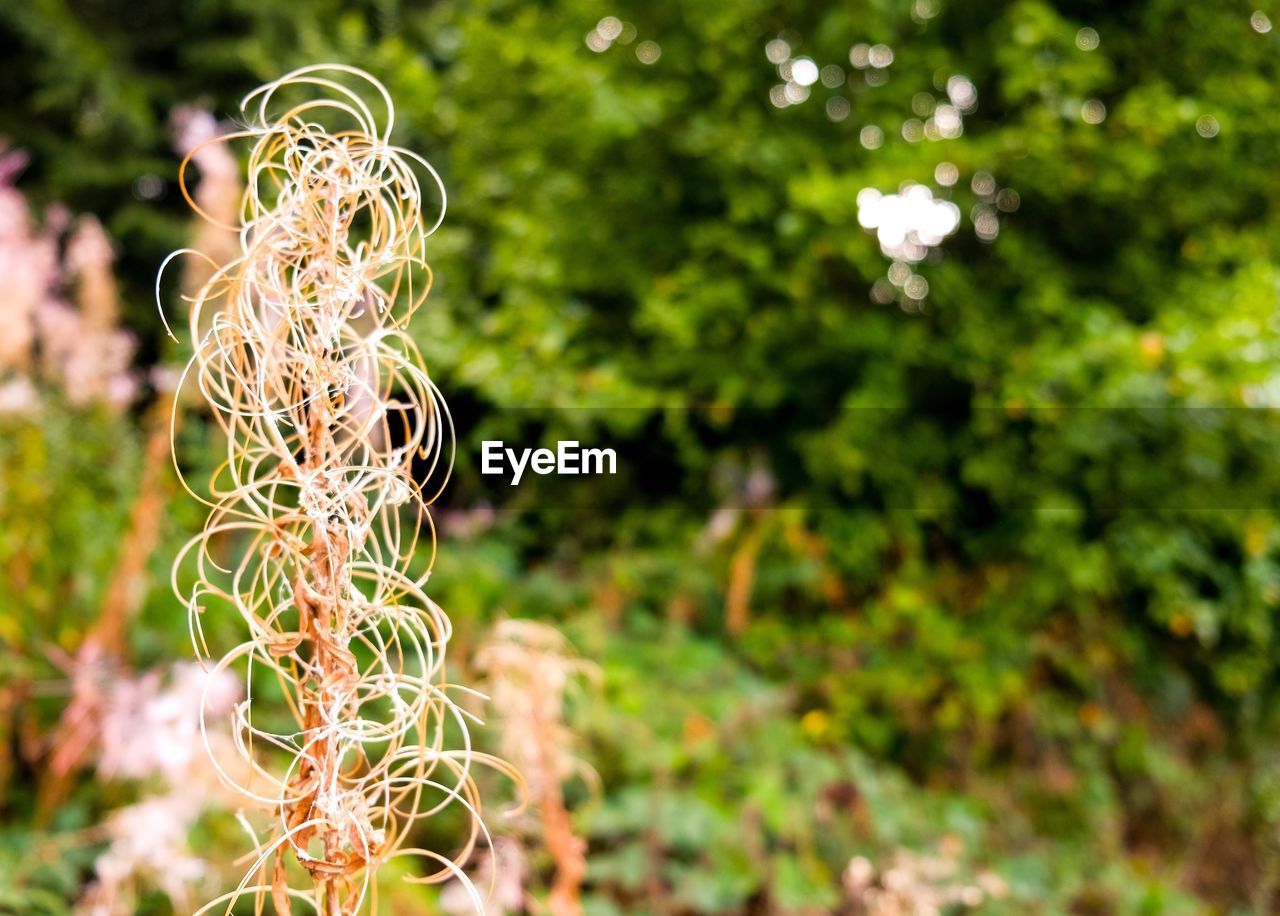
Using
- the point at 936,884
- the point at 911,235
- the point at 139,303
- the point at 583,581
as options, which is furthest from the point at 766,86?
the point at 139,303

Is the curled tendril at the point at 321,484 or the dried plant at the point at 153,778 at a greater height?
the curled tendril at the point at 321,484

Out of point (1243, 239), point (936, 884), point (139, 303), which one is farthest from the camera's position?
point (139, 303)

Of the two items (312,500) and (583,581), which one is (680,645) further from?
(312,500)

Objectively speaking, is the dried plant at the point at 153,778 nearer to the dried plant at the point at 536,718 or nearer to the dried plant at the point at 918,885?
the dried plant at the point at 536,718

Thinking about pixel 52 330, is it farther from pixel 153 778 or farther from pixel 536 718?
pixel 536 718

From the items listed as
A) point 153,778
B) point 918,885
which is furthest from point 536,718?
point 918,885

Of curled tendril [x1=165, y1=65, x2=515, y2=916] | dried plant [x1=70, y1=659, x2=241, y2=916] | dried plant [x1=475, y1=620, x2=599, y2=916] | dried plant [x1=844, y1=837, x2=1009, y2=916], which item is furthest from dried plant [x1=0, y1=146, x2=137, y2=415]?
dried plant [x1=844, y1=837, x2=1009, y2=916]

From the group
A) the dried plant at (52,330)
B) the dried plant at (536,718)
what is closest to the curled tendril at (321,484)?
the dried plant at (536,718)

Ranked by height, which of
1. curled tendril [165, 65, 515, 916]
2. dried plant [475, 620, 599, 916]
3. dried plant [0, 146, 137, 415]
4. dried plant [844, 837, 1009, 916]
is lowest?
dried plant [844, 837, 1009, 916]

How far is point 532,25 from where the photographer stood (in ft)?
9.95

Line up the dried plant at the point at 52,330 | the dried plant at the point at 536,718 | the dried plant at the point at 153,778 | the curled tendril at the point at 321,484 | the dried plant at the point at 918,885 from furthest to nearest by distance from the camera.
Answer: the dried plant at the point at 52,330 → the dried plant at the point at 918,885 → the dried plant at the point at 153,778 → the dried plant at the point at 536,718 → the curled tendril at the point at 321,484

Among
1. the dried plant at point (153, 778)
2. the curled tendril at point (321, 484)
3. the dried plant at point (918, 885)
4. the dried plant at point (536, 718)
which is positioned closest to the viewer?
the curled tendril at point (321, 484)

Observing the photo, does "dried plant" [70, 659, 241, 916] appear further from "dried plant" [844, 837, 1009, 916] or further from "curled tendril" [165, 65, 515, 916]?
"dried plant" [844, 837, 1009, 916]

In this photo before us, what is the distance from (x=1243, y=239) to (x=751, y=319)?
53.8 inches
